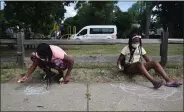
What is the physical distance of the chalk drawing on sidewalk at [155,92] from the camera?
5.21m

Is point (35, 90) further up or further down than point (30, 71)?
further down

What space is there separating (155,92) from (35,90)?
214cm

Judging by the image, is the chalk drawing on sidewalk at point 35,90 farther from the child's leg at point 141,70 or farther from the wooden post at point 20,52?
the child's leg at point 141,70

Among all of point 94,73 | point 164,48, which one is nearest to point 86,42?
point 94,73

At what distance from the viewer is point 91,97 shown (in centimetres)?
518

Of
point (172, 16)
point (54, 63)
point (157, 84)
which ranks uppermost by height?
point (172, 16)

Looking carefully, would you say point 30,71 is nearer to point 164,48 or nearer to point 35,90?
point 35,90

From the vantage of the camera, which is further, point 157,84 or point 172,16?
point 172,16

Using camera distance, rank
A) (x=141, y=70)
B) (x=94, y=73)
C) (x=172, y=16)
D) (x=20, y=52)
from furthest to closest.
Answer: (x=172, y=16) < (x=20, y=52) < (x=94, y=73) < (x=141, y=70)

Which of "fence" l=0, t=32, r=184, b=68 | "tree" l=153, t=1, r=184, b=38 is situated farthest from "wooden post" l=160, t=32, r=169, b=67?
"tree" l=153, t=1, r=184, b=38

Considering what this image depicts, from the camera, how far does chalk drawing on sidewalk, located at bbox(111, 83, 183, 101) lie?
5.21 meters

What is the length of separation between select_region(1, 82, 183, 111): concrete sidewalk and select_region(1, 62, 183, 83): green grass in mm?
261

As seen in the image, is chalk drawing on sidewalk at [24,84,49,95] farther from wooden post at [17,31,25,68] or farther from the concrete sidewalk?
wooden post at [17,31,25,68]

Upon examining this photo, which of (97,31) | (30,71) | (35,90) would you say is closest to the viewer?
(35,90)
